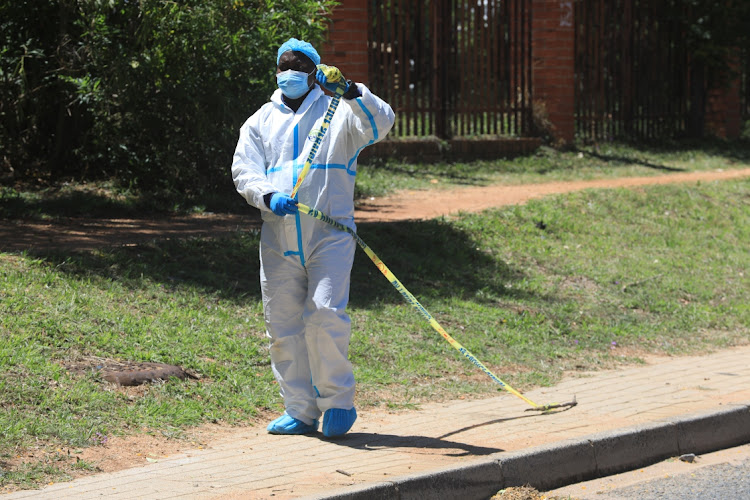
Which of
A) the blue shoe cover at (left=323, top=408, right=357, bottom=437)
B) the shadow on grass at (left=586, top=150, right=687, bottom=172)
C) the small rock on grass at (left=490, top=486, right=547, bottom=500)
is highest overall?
the shadow on grass at (left=586, top=150, right=687, bottom=172)

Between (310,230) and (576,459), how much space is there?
1.86m

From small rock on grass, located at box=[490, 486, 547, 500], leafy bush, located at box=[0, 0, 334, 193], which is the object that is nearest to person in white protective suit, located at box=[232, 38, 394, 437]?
small rock on grass, located at box=[490, 486, 547, 500]

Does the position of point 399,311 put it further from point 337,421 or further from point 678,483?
point 678,483

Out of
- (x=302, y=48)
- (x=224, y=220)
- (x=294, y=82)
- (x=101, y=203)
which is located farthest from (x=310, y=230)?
(x=101, y=203)

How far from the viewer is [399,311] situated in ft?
25.2

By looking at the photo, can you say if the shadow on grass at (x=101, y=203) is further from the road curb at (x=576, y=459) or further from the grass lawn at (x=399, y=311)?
the road curb at (x=576, y=459)

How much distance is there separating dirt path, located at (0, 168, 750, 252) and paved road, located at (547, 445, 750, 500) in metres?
4.77

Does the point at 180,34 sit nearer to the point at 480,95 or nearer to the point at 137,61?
the point at 137,61

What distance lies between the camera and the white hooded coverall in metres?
4.81

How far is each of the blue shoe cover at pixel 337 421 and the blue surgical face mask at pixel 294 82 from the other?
1.68 metres

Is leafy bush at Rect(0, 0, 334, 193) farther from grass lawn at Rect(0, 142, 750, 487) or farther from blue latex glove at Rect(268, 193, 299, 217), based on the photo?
blue latex glove at Rect(268, 193, 299, 217)

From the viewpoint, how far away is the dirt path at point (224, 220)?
27.0 feet

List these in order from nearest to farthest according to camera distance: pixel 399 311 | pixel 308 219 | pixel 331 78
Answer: pixel 331 78 < pixel 308 219 < pixel 399 311

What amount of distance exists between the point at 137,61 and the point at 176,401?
5311 mm
